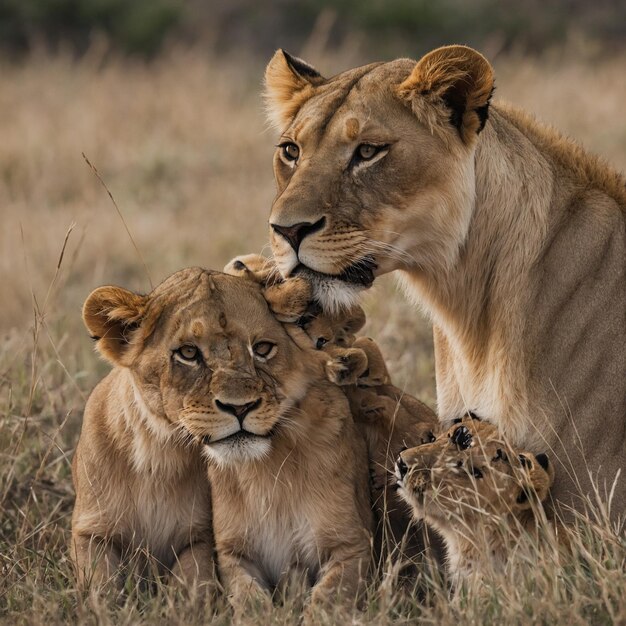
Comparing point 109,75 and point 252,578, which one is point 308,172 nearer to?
point 252,578

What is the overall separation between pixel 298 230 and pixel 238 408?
524 mm

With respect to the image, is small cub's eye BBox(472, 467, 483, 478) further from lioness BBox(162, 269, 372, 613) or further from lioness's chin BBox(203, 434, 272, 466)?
lioness's chin BBox(203, 434, 272, 466)

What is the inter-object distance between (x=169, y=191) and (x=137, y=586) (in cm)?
728

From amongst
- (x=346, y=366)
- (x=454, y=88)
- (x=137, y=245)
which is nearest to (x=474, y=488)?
(x=346, y=366)

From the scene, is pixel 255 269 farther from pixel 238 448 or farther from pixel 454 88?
pixel 454 88

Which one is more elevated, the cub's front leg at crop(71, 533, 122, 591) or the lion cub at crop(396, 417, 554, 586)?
the lion cub at crop(396, 417, 554, 586)

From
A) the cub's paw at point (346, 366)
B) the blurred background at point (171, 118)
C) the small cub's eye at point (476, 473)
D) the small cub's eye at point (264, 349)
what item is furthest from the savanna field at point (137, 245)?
the small cub's eye at point (264, 349)

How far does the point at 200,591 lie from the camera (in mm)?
3854

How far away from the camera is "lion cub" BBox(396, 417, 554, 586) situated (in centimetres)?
357

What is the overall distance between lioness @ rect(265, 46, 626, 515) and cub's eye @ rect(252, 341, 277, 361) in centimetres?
22

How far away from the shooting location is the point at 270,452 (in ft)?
12.9

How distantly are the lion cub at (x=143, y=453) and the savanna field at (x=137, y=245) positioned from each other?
168mm

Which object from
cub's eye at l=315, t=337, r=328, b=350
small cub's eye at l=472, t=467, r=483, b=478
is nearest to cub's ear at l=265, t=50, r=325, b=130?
cub's eye at l=315, t=337, r=328, b=350

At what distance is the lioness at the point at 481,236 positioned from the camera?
365 cm
